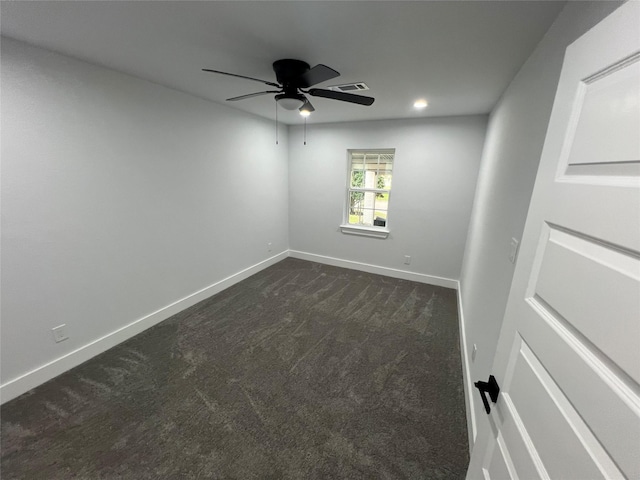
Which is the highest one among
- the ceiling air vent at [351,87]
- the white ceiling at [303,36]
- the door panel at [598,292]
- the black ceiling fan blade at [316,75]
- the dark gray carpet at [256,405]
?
the ceiling air vent at [351,87]

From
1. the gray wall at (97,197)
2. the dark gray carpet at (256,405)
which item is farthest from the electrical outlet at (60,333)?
the dark gray carpet at (256,405)

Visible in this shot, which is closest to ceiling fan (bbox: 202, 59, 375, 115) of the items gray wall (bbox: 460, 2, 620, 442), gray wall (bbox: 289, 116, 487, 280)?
gray wall (bbox: 460, 2, 620, 442)

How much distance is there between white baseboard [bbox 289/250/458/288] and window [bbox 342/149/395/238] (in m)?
0.58

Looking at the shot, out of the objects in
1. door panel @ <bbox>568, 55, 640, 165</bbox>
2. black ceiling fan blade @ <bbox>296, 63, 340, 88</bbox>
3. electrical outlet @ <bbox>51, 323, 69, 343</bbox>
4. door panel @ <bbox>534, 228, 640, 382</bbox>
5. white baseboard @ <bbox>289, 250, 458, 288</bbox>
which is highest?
black ceiling fan blade @ <bbox>296, 63, 340, 88</bbox>

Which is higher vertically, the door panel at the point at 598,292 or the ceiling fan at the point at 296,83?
the ceiling fan at the point at 296,83

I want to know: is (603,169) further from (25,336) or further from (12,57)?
(25,336)

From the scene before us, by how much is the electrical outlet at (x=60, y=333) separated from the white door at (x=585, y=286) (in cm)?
289

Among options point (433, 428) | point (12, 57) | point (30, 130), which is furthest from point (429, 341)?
point (12, 57)

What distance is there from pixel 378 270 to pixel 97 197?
11.7ft

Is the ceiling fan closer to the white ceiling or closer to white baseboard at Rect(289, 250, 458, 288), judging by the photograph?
the white ceiling

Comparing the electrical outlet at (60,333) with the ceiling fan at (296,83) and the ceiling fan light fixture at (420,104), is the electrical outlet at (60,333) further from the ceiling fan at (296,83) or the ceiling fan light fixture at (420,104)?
the ceiling fan light fixture at (420,104)

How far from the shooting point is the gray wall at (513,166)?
1.09 meters

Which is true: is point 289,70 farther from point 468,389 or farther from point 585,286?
point 468,389

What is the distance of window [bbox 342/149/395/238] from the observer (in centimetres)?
394
